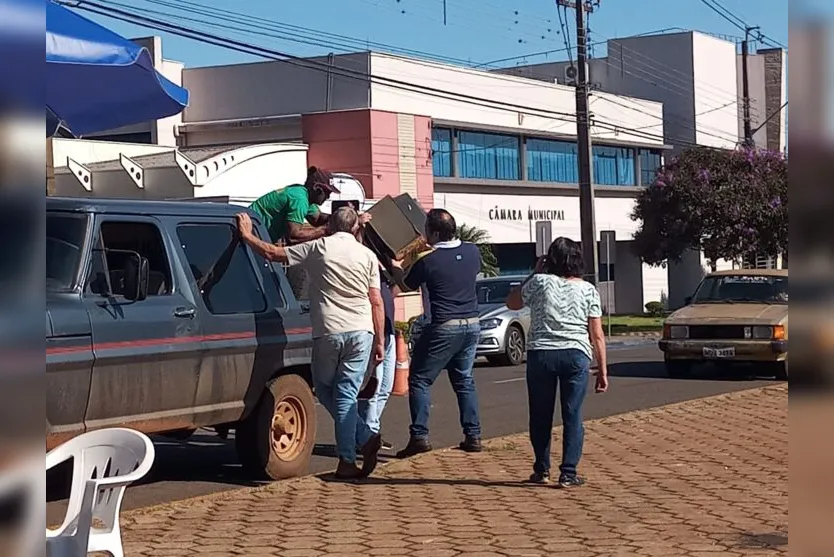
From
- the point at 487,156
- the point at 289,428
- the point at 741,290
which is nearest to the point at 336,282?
the point at 289,428

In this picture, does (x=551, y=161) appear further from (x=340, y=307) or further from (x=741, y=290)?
(x=340, y=307)

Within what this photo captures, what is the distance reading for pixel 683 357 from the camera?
18.0 m

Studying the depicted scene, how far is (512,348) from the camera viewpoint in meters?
22.5

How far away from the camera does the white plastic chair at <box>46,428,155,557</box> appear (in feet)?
15.5

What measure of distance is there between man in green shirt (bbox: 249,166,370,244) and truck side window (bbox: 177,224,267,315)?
2.32ft

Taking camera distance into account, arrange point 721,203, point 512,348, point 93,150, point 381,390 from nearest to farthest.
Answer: point 381,390 → point 512,348 → point 93,150 → point 721,203

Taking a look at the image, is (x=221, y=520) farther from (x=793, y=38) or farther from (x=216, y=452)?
(x=793, y=38)

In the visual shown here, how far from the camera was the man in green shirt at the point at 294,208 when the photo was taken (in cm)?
995

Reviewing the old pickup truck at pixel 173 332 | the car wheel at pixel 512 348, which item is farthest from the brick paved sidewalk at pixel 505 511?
the car wheel at pixel 512 348

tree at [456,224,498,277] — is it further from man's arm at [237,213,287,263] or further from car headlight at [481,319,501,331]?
man's arm at [237,213,287,263]

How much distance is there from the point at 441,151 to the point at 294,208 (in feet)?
105

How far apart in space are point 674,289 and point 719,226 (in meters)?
16.1

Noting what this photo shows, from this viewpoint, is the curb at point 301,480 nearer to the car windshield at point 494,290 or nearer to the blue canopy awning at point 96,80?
the blue canopy awning at point 96,80

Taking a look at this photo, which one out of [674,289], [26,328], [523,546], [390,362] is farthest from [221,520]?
[674,289]
